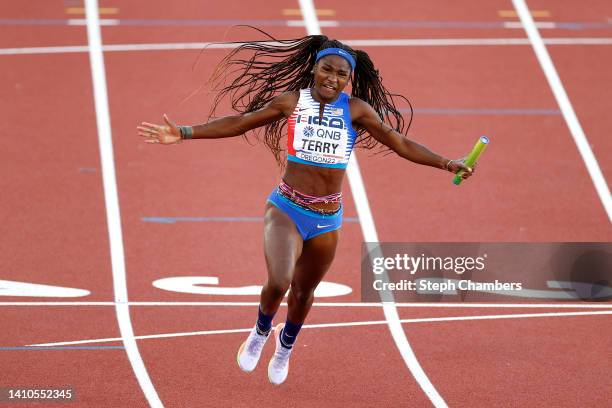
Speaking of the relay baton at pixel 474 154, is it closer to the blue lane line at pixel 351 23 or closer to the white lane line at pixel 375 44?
the white lane line at pixel 375 44

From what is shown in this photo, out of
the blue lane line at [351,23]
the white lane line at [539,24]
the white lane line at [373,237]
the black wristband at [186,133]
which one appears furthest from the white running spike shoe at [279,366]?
the white lane line at [539,24]

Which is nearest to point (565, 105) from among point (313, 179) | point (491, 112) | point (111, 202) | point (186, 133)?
point (491, 112)

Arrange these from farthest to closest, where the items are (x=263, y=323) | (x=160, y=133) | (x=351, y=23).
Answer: (x=351, y=23) → (x=263, y=323) → (x=160, y=133)

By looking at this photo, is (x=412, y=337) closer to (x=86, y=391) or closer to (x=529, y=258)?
(x=529, y=258)

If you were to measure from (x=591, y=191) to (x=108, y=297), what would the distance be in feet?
16.4

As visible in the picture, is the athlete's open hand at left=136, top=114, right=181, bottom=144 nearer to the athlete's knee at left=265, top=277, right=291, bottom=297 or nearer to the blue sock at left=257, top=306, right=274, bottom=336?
the athlete's knee at left=265, top=277, right=291, bottom=297

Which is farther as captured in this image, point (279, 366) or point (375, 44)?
point (375, 44)

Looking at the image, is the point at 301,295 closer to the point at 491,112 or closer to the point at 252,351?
the point at 252,351

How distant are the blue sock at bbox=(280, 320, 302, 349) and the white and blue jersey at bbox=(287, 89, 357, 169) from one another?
1190 mm

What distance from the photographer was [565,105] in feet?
46.8

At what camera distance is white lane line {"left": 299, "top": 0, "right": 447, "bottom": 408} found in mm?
9259

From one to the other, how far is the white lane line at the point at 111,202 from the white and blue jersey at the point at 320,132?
207 centimetres

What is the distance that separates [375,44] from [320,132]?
7.64 m

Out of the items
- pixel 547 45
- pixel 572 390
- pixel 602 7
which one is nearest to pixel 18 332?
pixel 572 390
